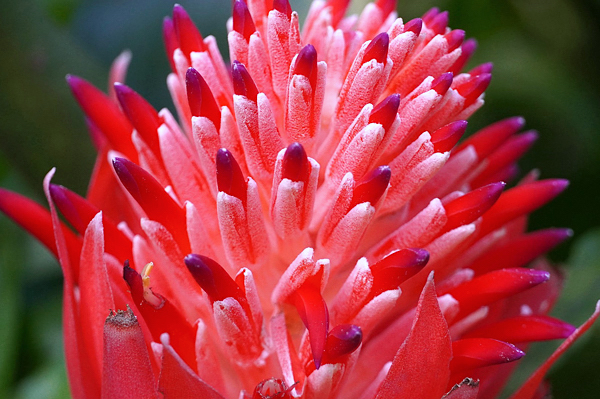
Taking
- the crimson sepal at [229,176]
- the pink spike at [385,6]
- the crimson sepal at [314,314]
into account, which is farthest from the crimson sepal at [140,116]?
the pink spike at [385,6]

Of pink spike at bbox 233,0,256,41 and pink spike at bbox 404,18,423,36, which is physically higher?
pink spike at bbox 233,0,256,41

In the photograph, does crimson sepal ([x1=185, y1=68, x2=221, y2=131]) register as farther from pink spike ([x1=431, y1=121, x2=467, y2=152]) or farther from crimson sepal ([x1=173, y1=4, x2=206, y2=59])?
pink spike ([x1=431, y1=121, x2=467, y2=152])

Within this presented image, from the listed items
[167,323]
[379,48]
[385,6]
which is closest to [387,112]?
[379,48]

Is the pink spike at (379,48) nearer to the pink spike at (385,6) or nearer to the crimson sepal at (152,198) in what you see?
the pink spike at (385,6)

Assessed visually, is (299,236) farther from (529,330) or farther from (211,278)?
(529,330)

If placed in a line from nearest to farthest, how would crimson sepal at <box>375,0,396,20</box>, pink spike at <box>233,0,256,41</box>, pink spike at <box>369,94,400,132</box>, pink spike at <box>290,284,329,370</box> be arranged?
1. pink spike at <box>290,284,329,370</box>
2. pink spike at <box>369,94,400,132</box>
3. pink spike at <box>233,0,256,41</box>
4. crimson sepal at <box>375,0,396,20</box>

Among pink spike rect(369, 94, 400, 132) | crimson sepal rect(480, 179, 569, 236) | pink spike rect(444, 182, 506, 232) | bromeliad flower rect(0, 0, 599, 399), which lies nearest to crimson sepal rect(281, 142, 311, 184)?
bromeliad flower rect(0, 0, 599, 399)

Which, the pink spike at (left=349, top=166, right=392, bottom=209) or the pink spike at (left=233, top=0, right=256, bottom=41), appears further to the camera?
the pink spike at (left=233, top=0, right=256, bottom=41)
